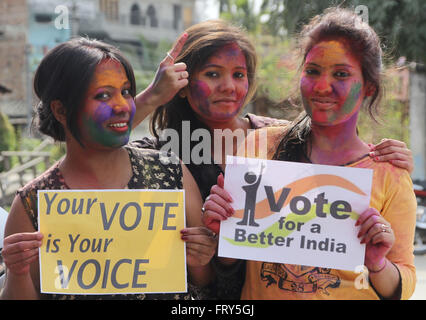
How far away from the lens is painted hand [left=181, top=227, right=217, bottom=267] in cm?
203

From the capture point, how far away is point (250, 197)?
2.03 metres

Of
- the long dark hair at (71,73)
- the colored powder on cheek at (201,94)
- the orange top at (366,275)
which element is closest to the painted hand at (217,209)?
the orange top at (366,275)

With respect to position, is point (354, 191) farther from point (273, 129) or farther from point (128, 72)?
point (128, 72)

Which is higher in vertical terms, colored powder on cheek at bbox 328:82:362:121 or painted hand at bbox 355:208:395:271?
colored powder on cheek at bbox 328:82:362:121

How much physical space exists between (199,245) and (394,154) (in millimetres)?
777

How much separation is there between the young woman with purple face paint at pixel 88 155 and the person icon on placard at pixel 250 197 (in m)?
0.15

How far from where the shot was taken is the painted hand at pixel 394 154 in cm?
197

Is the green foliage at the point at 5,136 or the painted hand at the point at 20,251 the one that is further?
the green foliage at the point at 5,136

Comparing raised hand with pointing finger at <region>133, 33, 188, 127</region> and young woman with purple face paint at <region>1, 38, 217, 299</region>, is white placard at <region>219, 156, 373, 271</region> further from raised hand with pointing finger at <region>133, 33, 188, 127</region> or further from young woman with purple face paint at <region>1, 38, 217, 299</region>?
raised hand with pointing finger at <region>133, 33, 188, 127</region>

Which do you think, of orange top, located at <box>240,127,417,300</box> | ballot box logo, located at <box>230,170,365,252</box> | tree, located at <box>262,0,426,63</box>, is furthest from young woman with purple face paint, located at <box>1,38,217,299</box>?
tree, located at <box>262,0,426,63</box>

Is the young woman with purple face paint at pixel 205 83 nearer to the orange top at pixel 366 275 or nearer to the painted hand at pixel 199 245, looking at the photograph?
the painted hand at pixel 199 245

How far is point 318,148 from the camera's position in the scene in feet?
6.94
